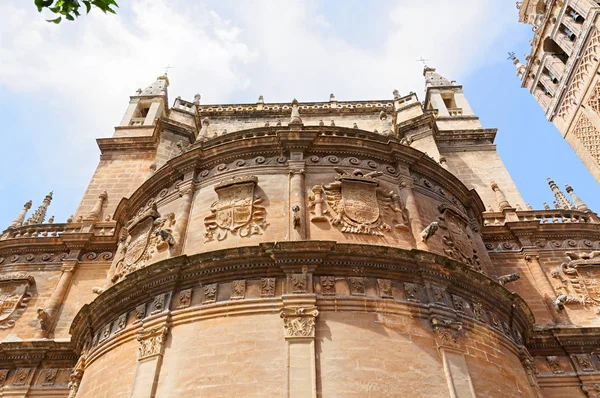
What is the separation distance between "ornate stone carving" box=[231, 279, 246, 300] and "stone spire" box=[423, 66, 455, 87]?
21.5 m

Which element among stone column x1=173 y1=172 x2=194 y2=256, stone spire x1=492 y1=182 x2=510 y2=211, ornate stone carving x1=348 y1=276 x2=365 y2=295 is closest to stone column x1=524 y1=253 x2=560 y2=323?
stone spire x1=492 y1=182 x2=510 y2=211

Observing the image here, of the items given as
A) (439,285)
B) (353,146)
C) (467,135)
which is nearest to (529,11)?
(467,135)

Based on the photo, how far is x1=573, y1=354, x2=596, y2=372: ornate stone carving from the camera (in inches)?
484

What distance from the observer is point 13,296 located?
14.5 m

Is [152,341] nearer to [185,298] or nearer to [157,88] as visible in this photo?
[185,298]

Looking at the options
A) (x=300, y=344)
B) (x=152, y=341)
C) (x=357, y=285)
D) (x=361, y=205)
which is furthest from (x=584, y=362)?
(x=152, y=341)

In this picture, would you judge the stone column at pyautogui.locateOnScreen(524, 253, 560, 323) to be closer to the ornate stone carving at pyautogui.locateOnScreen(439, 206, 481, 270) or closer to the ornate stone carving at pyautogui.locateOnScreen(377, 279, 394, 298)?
the ornate stone carving at pyautogui.locateOnScreen(439, 206, 481, 270)

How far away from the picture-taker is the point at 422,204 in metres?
12.8

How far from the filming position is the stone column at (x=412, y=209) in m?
11.4

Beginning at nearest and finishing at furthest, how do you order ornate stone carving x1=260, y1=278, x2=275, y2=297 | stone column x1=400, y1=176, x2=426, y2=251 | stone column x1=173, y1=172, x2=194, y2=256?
1. ornate stone carving x1=260, y1=278, x2=275, y2=297
2. stone column x1=400, y1=176, x2=426, y2=251
3. stone column x1=173, y1=172, x2=194, y2=256

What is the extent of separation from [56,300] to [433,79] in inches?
931

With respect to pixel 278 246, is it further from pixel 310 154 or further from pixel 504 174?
pixel 504 174

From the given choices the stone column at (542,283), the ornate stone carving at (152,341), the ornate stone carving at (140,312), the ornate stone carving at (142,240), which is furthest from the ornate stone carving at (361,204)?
the stone column at (542,283)

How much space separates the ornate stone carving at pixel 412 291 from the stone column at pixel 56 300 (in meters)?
10.5
